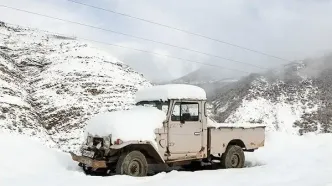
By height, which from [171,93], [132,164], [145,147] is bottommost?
[132,164]

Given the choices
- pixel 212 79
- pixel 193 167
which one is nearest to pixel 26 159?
pixel 193 167

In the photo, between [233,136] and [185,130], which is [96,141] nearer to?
[185,130]

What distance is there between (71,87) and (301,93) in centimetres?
1514

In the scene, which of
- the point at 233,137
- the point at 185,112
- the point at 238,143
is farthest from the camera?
the point at 238,143

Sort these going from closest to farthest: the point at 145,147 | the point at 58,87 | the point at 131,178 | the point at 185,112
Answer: the point at 131,178 < the point at 145,147 < the point at 185,112 < the point at 58,87

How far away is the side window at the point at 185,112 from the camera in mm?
10284

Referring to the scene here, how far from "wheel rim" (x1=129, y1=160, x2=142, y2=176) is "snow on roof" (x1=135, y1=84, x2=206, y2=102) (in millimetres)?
2006

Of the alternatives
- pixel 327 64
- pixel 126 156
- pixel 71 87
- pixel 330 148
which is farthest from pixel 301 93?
pixel 126 156

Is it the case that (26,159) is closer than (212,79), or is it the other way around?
(26,159)

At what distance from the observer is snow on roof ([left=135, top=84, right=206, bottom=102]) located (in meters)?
10.4

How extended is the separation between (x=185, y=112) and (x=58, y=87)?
14.7 meters

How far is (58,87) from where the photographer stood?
23.3 m

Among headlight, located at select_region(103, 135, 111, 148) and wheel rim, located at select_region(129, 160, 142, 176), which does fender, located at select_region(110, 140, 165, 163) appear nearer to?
headlight, located at select_region(103, 135, 111, 148)

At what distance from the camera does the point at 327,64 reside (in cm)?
3203
